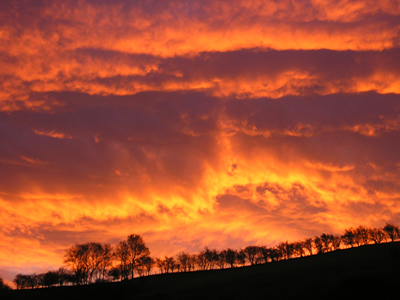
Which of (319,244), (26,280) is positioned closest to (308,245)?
(319,244)

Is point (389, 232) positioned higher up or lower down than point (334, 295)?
higher up

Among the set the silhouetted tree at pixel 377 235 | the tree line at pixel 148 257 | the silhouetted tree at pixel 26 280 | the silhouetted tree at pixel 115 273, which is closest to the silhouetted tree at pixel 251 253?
the tree line at pixel 148 257

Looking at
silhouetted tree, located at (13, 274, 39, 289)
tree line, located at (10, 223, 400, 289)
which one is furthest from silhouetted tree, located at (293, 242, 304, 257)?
silhouetted tree, located at (13, 274, 39, 289)

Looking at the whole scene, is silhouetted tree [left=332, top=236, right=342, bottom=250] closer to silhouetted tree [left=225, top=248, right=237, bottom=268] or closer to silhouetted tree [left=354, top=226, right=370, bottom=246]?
silhouetted tree [left=354, top=226, right=370, bottom=246]

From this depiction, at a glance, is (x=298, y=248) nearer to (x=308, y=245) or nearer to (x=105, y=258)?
(x=308, y=245)

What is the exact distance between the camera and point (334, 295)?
37406 millimetres

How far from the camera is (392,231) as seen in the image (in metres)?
150

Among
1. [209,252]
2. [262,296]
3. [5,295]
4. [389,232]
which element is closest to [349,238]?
[389,232]

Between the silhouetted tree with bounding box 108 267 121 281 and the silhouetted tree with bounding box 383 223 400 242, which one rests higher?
the silhouetted tree with bounding box 383 223 400 242

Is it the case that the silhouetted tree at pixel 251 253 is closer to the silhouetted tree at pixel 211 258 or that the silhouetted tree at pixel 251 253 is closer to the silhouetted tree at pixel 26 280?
the silhouetted tree at pixel 211 258

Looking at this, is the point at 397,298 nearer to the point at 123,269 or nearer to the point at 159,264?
the point at 123,269

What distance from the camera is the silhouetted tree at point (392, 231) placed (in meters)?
149

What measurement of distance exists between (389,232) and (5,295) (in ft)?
586

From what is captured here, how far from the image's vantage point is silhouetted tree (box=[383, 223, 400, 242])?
14862 centimetres
